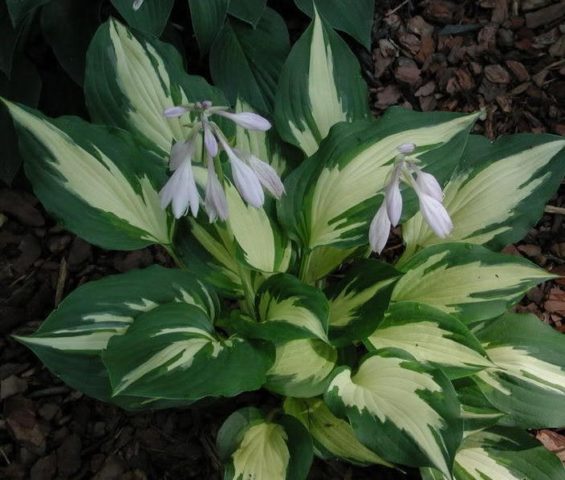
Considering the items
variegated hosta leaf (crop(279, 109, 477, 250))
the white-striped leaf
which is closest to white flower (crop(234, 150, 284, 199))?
the white-striped leaf

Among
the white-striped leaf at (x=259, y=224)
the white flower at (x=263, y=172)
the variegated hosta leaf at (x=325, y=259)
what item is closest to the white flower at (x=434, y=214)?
the white flower at (x=263, y=172)

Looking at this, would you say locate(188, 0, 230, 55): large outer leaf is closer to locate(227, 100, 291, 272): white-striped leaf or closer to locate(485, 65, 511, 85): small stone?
locate(227, 100, 291, 272): white-striped leaf

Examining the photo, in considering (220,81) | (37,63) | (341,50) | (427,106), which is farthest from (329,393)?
(37,63)

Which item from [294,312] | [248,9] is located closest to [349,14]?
[248,9]

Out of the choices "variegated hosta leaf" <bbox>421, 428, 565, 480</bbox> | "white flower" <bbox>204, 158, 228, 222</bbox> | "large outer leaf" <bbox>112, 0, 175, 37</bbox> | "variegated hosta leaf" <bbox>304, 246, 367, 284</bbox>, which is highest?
"large outer leaf" <bbox>112, 0, 175, 37</bbox>

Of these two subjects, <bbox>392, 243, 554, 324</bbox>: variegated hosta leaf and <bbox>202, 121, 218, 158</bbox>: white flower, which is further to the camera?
<bbox>392, 243, 554, 324</bbox>: variegated hosta leaf

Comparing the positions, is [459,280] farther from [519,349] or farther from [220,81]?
[220,81]

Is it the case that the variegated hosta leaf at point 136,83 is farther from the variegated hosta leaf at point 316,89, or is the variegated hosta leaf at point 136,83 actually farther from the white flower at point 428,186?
the white flower at point 428,186
